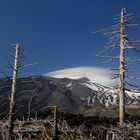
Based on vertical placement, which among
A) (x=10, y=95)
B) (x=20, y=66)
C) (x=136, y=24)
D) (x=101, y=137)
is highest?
Answer: (x=136, y=24)

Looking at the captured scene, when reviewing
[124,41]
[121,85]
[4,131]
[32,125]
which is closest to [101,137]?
[32,125]

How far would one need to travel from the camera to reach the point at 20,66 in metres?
23.0

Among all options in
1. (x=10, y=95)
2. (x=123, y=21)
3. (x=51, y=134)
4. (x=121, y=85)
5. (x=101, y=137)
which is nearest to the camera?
(x=51, y=134)

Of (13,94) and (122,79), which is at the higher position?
(122,79)

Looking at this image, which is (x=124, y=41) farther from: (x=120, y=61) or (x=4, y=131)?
(x=4, y=131)

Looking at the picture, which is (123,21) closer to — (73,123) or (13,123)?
(73,123)

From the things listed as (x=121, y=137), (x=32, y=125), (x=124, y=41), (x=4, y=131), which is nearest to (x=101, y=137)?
(x=121, y=137)

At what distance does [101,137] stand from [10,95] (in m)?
5.90

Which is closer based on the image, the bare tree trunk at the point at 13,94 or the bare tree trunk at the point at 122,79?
the bare tree trunk at the point at 13,94

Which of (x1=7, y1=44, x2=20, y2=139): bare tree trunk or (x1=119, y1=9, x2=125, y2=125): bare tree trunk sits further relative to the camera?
(x1=119, y1=9, x2=125, y2=125): bare tree trunk

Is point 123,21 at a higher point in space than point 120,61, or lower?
higher

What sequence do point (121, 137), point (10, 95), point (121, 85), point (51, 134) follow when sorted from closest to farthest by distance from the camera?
point (51, 134) < point (121, 137) < point (10, 95) < point (121, 85)

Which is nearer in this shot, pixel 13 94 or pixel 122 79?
pixel 13 94

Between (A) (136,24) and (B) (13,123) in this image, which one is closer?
(B) (13,123)
